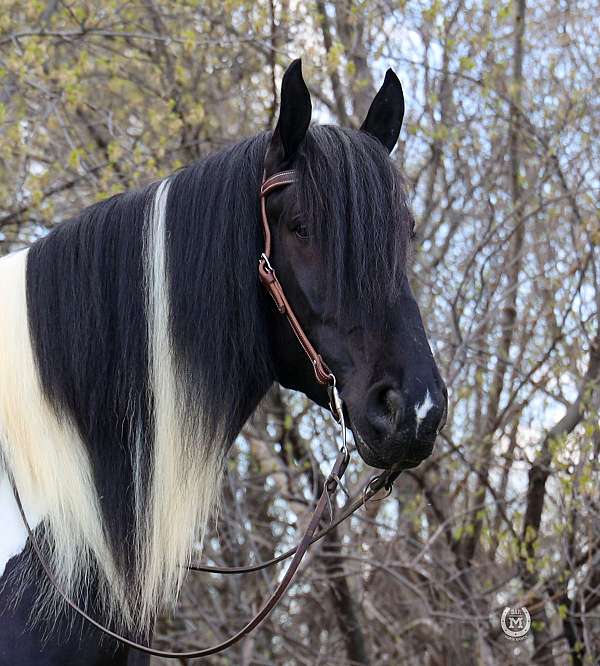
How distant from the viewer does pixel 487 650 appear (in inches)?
189

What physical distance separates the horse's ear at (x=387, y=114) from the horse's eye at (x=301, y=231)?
0.43 metres

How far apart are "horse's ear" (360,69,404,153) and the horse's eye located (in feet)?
1.42

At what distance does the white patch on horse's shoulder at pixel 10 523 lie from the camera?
2.17m

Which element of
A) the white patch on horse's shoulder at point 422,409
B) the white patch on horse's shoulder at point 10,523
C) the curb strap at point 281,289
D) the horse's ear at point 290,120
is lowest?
the white patch on horse's shoulder at point 10,523

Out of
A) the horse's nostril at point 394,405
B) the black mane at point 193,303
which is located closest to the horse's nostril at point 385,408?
the horse's nostril at point 394,405

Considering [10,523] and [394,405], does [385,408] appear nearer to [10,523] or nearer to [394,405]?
[394,405]

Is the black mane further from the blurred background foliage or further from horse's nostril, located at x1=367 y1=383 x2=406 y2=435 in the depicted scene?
the blurred background foliage

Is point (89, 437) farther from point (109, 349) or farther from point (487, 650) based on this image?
point (487, 650)

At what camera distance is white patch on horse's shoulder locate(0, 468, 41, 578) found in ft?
7.12

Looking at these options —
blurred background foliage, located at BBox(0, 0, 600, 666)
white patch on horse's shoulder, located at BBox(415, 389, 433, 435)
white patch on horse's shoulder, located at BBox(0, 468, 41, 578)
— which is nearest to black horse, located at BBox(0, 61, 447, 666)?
white patch on horse's shoulder, located at BBox(0, 468, 41, 578)

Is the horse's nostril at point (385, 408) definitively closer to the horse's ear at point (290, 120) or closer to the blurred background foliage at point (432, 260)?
the horse's ear at point (290, 120)

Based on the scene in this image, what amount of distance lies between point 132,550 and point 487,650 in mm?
3129

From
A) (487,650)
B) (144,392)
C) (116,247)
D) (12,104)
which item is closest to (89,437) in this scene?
(144,392)

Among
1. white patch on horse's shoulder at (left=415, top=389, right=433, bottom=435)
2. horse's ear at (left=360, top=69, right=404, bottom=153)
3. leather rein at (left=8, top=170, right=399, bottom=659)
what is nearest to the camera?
white patch on horse's shoulder at (left=415, top=389, right=433, bottom=435)
